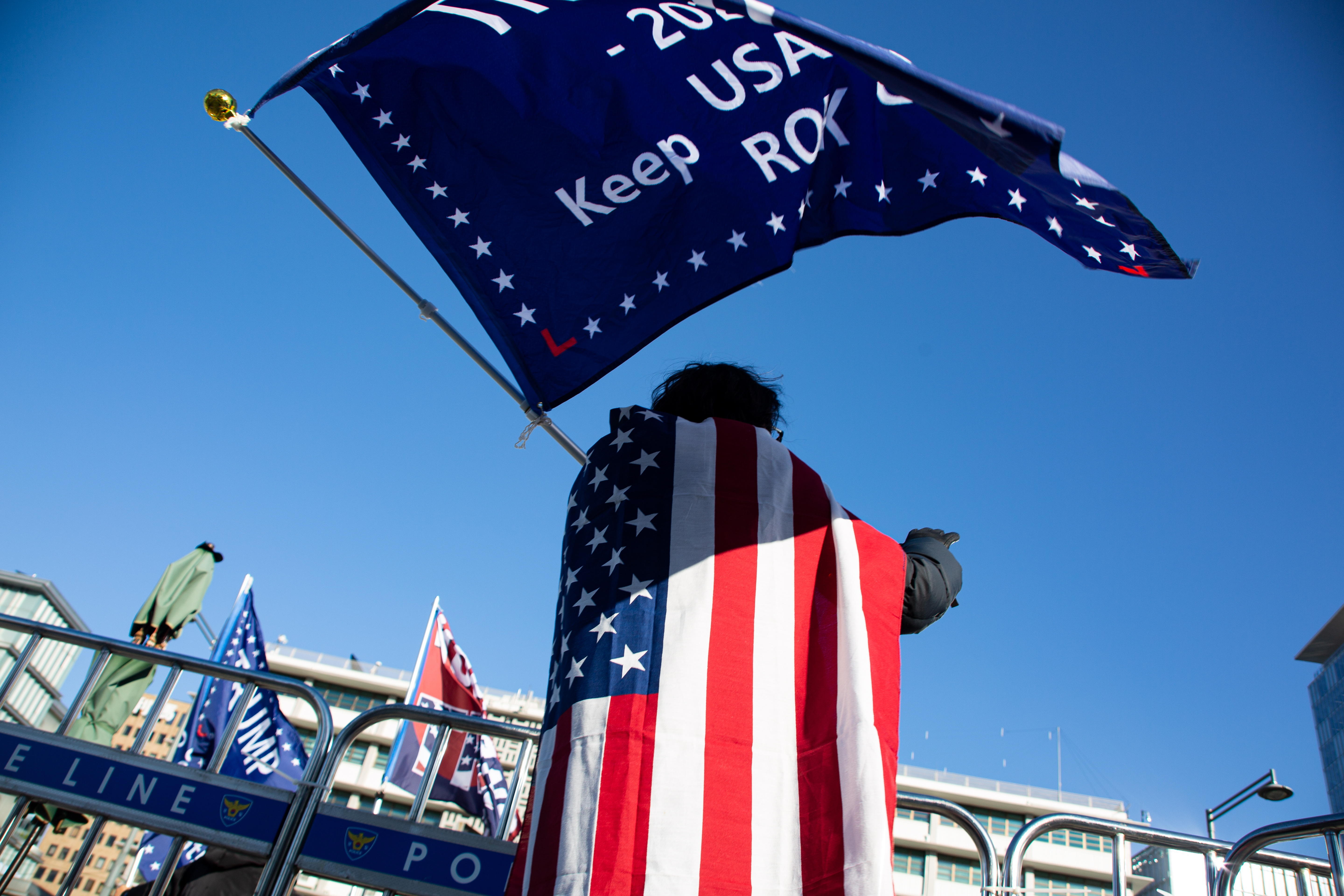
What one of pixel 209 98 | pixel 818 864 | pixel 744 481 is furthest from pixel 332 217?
pixel 818 864

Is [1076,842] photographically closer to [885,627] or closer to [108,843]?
[885,627]

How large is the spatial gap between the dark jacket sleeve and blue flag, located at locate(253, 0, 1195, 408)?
1374 millimetres

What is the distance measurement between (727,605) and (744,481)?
1.22ft

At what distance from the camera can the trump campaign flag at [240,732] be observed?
7801mm

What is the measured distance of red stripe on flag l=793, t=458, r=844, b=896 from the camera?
192cm

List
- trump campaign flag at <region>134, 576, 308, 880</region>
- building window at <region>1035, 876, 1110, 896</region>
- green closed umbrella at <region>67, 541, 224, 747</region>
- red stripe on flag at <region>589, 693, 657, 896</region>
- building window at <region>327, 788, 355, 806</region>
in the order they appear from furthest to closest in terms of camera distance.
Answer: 1. building window at <region>327, 788, 355, 806</region>
2. building window at <region>1035, 876, 1110, 896</region>
3. trump campaign flag at <region>134, 576, 308, 880</region>
4. green closed umbrella at <region>67, 541, 224, 747</region>
5. red stripe on flag at <region>589, 693, 657, 896</region>

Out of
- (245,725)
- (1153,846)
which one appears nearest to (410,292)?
(1153,846)

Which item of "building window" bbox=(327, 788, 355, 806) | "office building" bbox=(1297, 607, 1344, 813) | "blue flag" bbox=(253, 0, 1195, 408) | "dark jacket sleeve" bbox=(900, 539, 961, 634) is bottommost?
"dark jacket sleeve" bbox=(900, 539, 961, 634)

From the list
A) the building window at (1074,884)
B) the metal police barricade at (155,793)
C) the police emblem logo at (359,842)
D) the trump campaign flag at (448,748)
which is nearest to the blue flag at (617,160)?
the police emblem logo at (359,842)

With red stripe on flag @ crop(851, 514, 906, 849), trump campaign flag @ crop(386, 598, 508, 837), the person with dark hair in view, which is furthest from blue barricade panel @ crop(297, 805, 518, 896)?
trump campaign flag @ crop(386, 598, 508, 837)

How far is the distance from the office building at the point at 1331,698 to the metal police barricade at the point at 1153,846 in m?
76.0

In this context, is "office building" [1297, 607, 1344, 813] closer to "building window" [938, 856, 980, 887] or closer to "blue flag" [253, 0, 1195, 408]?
"building window" [938, 856, 980, 887]

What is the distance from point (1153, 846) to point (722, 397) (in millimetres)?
2630

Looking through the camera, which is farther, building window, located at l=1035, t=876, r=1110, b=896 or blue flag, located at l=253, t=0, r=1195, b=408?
building window, located at l=1035, t=876, r=1110, b=896
